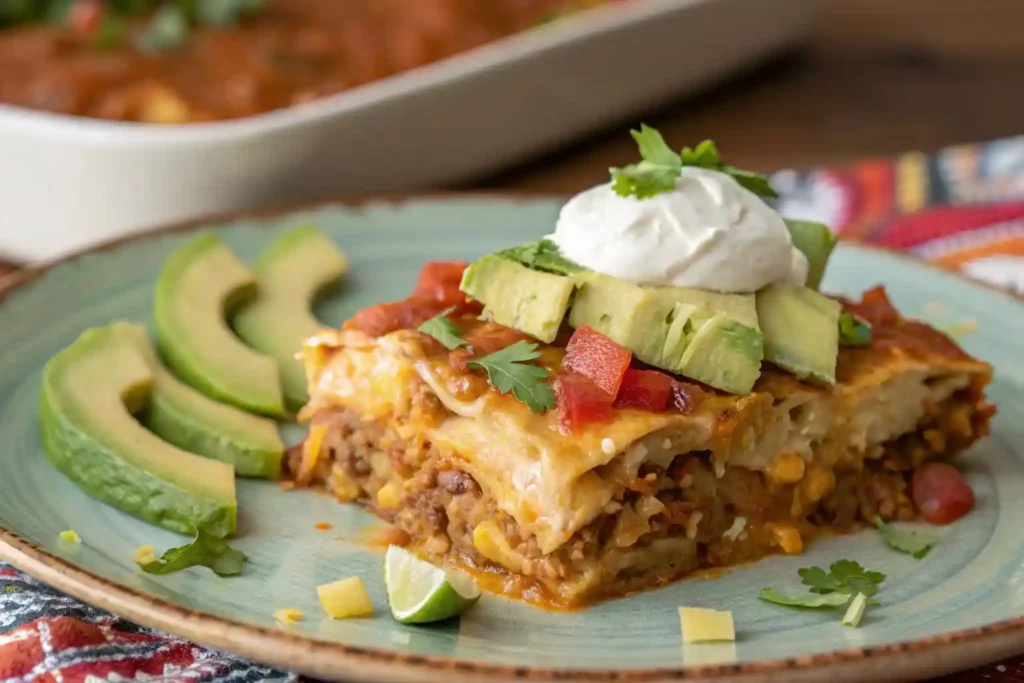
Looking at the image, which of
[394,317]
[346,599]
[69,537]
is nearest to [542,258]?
[394,317]

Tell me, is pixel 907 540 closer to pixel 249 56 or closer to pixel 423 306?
pixel 423 306

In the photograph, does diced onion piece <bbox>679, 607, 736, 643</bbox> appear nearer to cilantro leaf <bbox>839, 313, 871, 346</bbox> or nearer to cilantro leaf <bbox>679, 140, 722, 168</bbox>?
cilantro leaf <bbox>839, 313, 871, 346</bbox>

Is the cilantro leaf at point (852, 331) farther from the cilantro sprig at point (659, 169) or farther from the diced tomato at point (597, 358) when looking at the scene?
the diced tomato at point (597, 358)

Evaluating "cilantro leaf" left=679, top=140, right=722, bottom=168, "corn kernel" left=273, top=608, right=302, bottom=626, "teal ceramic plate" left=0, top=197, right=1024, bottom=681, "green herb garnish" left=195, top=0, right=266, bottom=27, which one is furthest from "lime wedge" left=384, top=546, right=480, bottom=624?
"green herb garnish" left=195, top=0, right=266, bottom=27

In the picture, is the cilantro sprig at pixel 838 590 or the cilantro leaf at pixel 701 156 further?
the cilantro leaf at pixel 701 156

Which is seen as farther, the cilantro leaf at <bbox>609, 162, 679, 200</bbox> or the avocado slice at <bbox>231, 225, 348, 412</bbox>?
the avocado slice at <bbox>231, 225, 348, 412</bbox>

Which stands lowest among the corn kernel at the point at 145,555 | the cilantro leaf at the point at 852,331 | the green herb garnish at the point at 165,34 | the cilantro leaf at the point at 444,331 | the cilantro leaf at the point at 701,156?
the corn kernel at the point at 145,555

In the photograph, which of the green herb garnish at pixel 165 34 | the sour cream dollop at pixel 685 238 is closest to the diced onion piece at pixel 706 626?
the sour cream dollop at pixel 685 238
